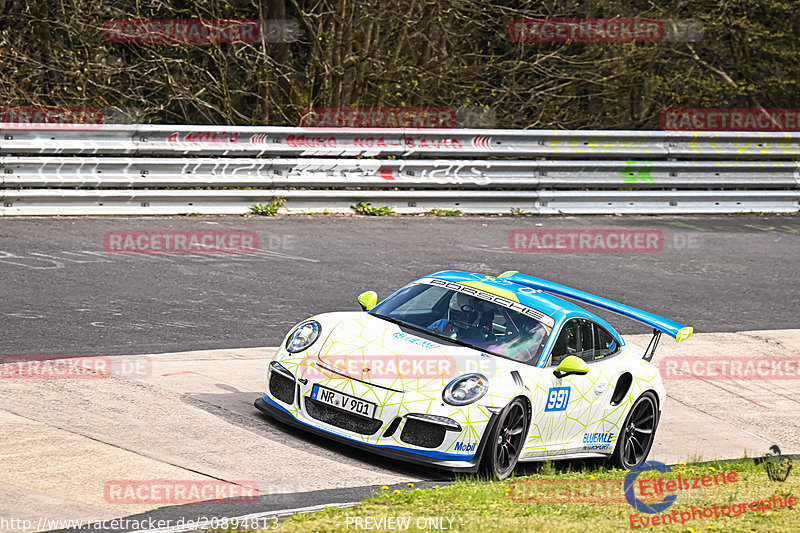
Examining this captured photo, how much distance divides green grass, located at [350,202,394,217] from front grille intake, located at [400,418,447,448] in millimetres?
9929

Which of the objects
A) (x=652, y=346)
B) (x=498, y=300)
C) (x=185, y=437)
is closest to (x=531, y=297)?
(x=498, y=300)

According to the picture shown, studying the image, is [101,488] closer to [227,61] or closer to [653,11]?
[227,61]

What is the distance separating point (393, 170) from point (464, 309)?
908cm

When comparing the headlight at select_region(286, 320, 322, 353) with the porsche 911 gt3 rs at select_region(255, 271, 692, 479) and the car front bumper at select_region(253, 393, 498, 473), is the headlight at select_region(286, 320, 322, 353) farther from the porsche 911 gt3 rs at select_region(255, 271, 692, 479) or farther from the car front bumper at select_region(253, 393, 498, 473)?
the car front bumper at select_region(253, 393, 498, 473)

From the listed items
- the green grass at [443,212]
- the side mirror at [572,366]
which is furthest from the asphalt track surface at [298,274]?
the side mirror at [572,366]

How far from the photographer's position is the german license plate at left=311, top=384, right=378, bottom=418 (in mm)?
7281

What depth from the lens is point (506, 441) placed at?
7.43 metres

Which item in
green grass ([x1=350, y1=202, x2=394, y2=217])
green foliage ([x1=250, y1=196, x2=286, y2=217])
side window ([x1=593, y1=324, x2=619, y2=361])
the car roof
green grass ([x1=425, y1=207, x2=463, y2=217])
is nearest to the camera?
the car roof

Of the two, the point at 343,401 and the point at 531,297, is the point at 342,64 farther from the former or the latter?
the point at 343,401

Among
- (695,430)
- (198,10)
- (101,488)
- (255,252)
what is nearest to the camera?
(101,488)

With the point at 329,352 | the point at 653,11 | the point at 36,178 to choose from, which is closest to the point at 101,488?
the point at 329,352

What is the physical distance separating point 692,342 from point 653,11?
38.4 feet

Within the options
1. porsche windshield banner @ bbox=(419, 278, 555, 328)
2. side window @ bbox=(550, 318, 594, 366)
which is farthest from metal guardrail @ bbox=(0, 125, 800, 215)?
side window @ bbox=(550, 318, 594, 366)

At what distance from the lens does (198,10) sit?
1862cm
